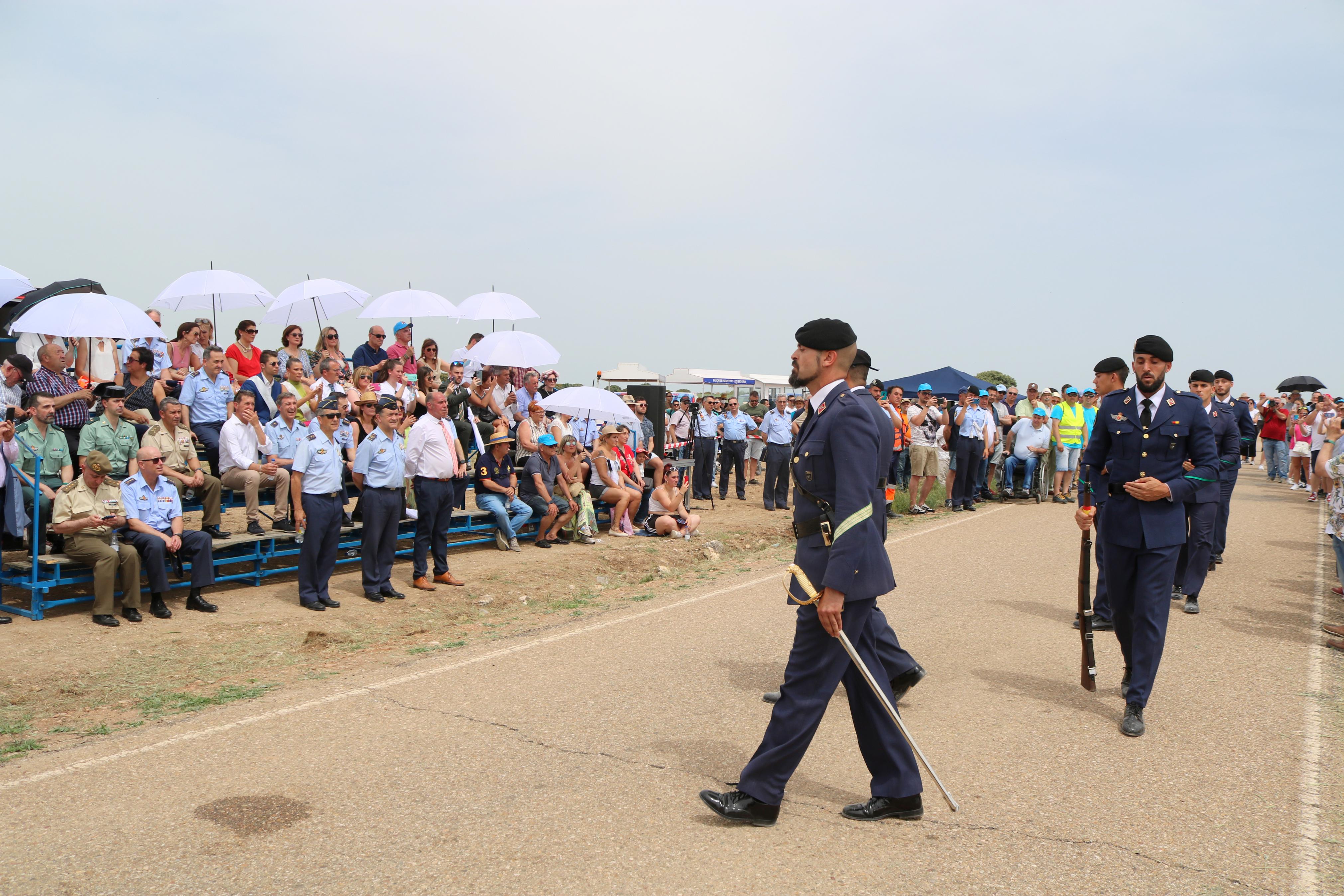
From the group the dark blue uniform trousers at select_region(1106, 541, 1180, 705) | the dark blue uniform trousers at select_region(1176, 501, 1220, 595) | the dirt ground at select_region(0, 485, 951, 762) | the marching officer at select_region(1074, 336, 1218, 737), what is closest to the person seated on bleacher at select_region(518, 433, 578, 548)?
the dirt ground at select_region(0, 485, 951, 762)

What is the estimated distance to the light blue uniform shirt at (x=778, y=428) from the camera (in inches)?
670

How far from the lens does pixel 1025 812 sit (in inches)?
160

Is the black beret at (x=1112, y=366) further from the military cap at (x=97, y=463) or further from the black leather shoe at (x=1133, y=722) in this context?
the military cap at (x=97, y=463)

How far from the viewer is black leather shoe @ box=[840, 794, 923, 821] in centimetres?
399

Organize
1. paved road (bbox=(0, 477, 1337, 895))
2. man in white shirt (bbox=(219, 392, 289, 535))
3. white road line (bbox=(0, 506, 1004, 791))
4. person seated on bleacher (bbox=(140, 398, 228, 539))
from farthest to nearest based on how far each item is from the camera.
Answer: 1. man in white shirt (bbox=(219, 392, 289, 535))
2. person seated on bleacher (bbox=(140, 398, 228, 539))
3. white road line (bbox=(0, 506, 1004, 791))
4. paved road (bbox=(0, 477, 1337, 895))

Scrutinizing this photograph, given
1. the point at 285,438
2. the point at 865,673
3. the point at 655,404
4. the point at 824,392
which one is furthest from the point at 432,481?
the point at 655,404

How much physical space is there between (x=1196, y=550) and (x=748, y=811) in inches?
250

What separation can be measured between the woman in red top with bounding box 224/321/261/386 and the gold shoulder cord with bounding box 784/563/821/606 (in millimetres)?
8670

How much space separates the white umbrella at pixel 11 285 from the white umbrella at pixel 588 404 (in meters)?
6.06

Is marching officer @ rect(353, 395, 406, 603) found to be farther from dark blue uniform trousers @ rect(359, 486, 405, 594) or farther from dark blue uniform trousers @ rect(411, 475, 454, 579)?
dark blue uniform trousers @ rect(411, 475, 454, 579)

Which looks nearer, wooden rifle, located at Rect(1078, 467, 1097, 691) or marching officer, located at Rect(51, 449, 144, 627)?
wooden rifle, located at Rect(1078, 467, 1097, 691)

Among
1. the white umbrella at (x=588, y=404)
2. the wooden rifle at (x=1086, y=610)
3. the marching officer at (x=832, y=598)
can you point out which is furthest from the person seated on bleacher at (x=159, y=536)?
the wooden rifle at (x=1086, y=610)

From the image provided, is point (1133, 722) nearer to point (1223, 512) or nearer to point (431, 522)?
point (431, 522)

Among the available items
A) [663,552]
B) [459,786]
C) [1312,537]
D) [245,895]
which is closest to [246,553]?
[663,552]
